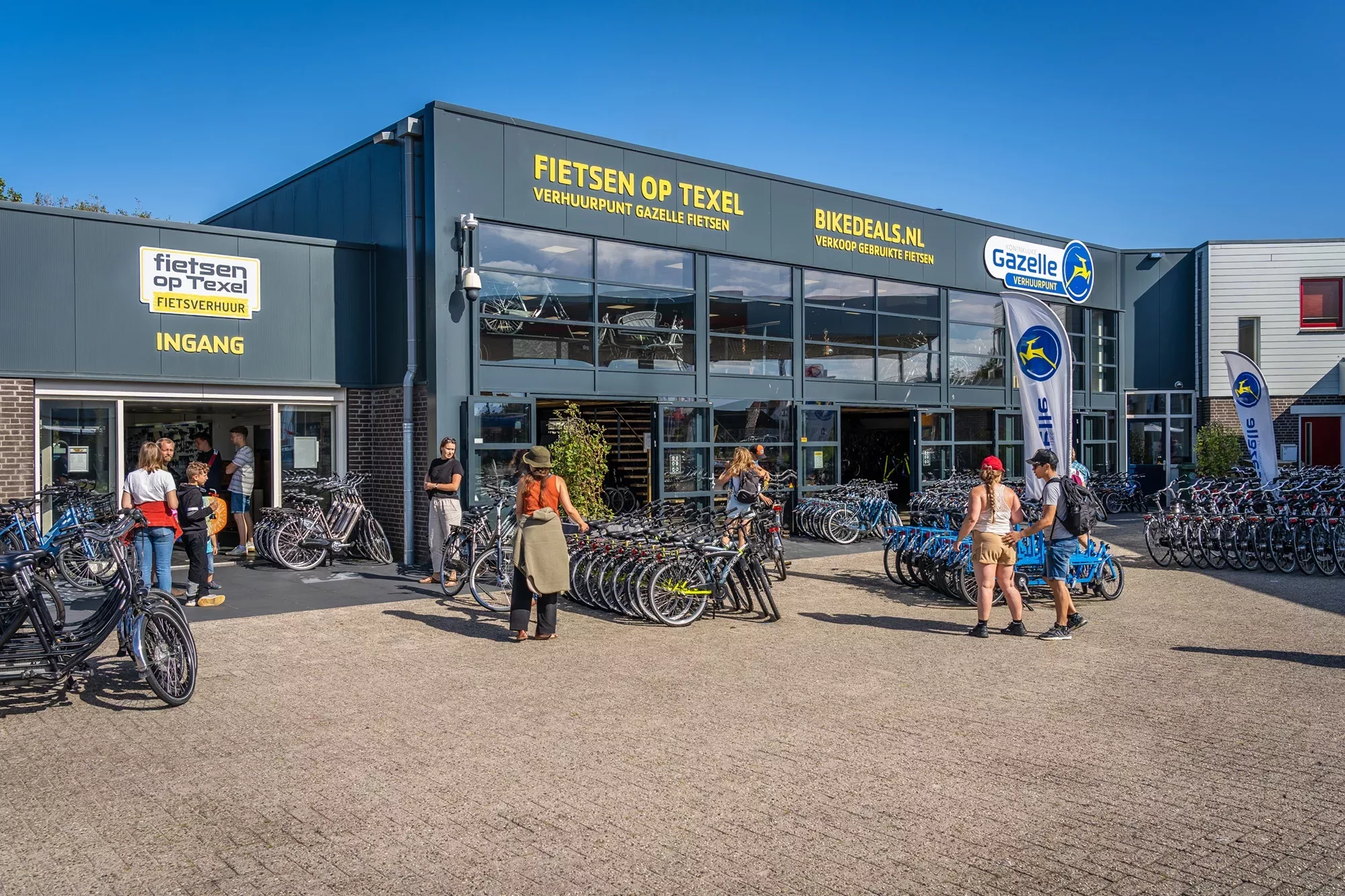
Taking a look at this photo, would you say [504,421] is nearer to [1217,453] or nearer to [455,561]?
[455,561]

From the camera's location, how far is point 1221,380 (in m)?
25.2

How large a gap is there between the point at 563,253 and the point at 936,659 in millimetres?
8452

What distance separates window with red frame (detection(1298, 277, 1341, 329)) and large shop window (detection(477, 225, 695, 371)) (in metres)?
18.4

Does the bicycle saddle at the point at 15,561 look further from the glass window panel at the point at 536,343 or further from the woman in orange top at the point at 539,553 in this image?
the glass window panel at the point at 536,343

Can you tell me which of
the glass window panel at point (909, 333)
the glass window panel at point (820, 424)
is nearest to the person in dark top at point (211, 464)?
the glass window panel at point (820, 424)

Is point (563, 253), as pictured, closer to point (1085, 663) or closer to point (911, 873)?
point (1085, 663)

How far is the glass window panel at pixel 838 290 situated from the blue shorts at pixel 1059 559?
918cm

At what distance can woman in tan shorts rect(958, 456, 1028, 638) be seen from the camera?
356 inches

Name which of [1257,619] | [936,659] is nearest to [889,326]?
[1257,619]

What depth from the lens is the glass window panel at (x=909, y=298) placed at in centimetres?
1903

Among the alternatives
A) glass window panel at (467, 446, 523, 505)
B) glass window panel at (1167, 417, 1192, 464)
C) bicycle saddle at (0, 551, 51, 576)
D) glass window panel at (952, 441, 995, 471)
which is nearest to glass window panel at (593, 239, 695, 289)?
glass window panel at (467, 446, 523, 505)

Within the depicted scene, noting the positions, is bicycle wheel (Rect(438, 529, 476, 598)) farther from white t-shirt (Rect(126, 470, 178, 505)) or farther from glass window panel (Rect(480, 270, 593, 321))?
glass window panel (Rect(480, 270, 593, 321))

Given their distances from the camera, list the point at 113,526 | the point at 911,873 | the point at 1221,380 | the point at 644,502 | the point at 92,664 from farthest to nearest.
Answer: the point at 1221,380 < the point at 644,502 < the point at 113,526 < the point at 92,664 < the point at 911,873

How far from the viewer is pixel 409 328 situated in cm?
1330
